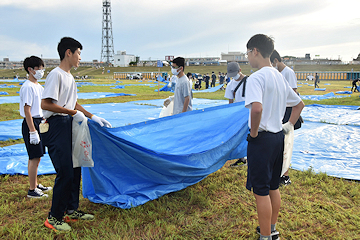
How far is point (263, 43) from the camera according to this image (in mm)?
2125

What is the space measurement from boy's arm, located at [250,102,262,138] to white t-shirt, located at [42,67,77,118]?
70.7 inches

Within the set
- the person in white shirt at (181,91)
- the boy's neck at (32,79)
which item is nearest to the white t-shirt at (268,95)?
the person in white shirt at (181,91)

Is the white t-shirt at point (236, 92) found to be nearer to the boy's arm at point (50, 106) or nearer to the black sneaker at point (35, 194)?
the boy's arm at point (50, 106)

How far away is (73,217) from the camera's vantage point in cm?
281

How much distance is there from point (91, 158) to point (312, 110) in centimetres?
944

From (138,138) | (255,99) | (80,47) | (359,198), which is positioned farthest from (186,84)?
(359,198)

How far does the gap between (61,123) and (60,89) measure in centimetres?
34

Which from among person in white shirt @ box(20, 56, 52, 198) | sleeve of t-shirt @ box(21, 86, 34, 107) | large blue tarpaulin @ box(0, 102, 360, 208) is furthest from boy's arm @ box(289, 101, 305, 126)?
sleeve of t-shirt @ box(21, 86, 34, 107)

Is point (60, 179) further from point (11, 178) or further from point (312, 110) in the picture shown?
point (312, 110)

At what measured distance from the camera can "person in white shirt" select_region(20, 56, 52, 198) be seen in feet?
10.5

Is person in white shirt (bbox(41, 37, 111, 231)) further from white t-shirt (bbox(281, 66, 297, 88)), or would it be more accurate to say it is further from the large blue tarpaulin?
white t-shirt (bbox(281, 66, 297, 88))

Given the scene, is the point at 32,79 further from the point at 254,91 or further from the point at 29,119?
Result: the point at 254,91

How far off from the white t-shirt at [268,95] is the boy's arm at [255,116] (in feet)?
0.12

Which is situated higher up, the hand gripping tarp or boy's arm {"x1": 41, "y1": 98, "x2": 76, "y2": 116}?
boy's arm {"x1": 41, "y1": 98, "x2": 76, "y2": 116}
